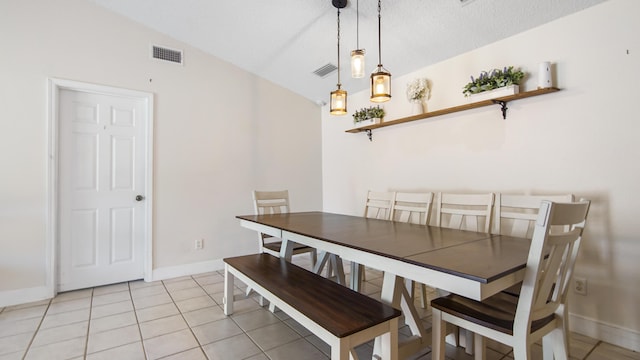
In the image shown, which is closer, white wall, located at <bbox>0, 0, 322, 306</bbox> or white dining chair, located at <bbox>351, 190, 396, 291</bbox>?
white dining chair, located at <bbox>351, 190, 396, 291</bbox>

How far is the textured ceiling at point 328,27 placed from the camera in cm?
237

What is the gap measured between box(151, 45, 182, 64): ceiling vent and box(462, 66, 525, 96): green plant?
3.17m

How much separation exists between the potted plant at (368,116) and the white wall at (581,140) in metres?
0.76

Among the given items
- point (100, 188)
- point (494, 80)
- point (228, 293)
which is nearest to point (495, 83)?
point (494, 80)

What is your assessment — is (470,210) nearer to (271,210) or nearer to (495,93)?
(495,93)

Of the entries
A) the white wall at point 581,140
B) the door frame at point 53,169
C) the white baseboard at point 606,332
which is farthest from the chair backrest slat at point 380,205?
the door frame at point 53,169

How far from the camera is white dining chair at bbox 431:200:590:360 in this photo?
122cm

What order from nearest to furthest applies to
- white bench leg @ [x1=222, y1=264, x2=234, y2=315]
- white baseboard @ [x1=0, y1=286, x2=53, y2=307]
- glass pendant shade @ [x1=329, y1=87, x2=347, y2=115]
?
glass pendant shade @ [x1=329, y1=87, x2=347, y2=115] < white bench leg @ [x1=222, y1=264, x2=234, y2=315] < white baseboard @ [x1=0, y1=286, x2=53, y2=307]

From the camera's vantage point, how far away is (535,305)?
1.31 m

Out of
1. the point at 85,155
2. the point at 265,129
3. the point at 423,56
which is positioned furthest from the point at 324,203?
the point at 85,155

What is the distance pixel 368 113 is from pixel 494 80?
152 cm

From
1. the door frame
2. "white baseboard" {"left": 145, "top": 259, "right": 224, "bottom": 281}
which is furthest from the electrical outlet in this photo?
the door frame

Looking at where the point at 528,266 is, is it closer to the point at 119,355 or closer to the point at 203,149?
the point at 119,355

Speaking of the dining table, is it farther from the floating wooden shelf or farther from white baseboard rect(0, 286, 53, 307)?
white baseboard rect(0, 286, 53, 307)
